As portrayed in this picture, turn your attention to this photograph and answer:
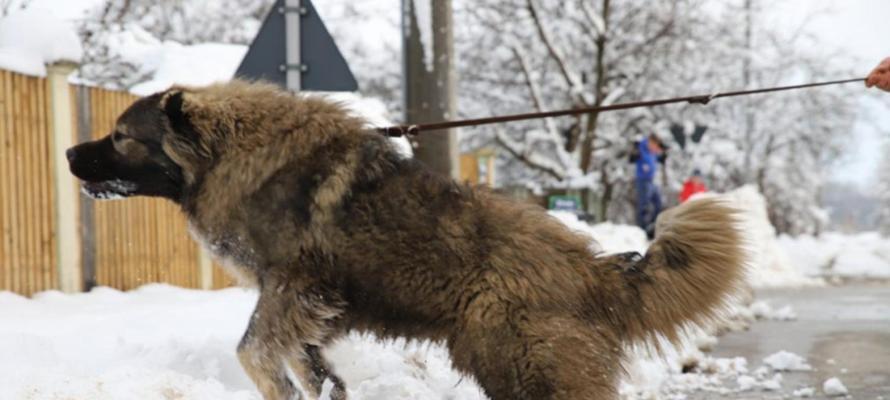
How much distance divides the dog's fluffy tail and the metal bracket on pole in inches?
135

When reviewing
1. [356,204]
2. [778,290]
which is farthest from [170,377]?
[778,290]

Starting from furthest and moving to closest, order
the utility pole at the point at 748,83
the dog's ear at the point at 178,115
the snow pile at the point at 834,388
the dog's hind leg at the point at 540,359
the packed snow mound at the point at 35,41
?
1. the utility pole at the point at 748,83
2. the packed snow mound at the point at 35,41
3. the snow pile at the point at 834,388
4. the dog's ear at the point at 178,115
5. the dog's hind leg at the point at 540,359

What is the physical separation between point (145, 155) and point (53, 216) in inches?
158

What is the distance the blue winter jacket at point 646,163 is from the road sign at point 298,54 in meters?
10.6

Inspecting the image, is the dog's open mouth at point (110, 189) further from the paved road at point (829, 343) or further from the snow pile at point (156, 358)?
the paved road at point (829, 343)

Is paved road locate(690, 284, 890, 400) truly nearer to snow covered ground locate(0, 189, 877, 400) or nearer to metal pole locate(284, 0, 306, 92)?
snow covered ground locate(0, 189, 877, 400)

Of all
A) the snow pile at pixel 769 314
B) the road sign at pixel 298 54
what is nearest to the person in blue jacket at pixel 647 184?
the snow pile at pixel 769 314

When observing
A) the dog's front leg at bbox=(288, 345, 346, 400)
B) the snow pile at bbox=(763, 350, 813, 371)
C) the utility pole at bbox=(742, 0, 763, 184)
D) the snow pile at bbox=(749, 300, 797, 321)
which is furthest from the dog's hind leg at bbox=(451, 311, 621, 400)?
the utility pole at bbox=(742, 0, 763, 184)

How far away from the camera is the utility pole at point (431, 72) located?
342 inches

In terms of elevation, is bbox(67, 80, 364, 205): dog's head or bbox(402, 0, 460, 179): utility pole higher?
bbox(402, 0, 460, 179): utility pole

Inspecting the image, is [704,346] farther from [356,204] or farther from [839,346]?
[356,204]

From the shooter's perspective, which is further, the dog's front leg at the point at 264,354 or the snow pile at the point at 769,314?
the snow pile at the point at 769,314

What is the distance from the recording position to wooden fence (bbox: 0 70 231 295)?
7.18m

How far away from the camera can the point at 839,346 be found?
833 centimetres
